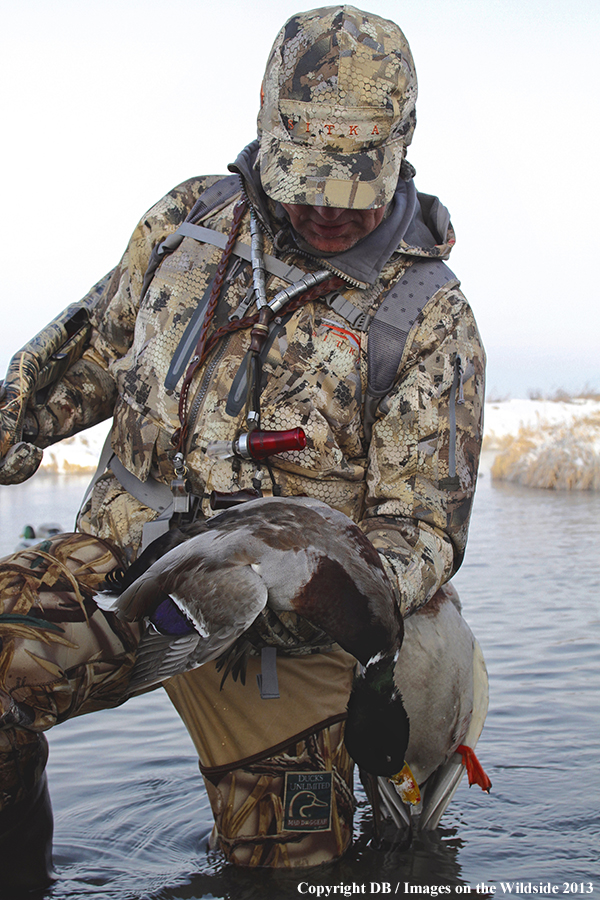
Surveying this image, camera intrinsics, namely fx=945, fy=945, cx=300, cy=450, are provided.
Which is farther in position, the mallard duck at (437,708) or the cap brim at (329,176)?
the mallard duck at (437,708)

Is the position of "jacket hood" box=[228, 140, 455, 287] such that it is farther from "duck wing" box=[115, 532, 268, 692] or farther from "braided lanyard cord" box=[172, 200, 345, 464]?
"duck wing" box=[115, 532, 268, 692]

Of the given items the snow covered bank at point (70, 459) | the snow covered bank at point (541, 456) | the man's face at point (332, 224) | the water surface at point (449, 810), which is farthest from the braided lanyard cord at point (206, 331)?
the snow covered bank at point (70, 459)

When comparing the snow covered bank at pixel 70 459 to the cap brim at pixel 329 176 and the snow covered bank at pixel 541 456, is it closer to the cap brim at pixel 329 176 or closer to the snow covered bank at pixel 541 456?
the snow covered bank at pixel 541 456

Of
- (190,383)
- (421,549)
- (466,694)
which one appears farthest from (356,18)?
(466,694)

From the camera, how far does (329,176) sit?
9.62 feet

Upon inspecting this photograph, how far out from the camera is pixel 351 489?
3.24 meters

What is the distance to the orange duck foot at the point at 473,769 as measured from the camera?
134 inches

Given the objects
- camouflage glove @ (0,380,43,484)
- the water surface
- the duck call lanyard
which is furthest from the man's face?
the water surface

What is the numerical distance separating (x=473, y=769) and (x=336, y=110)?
2.33m

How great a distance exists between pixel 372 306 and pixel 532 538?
744 centimetres

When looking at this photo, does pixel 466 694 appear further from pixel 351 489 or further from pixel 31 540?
pixel 31 540

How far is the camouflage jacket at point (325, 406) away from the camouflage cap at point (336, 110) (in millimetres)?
271

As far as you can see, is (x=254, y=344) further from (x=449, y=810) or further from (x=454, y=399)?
(x=449, y=810)

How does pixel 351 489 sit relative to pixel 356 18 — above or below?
below
